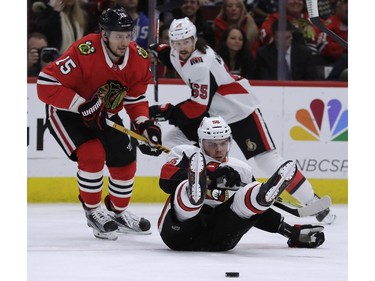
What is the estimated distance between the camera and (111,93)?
14.4 ft

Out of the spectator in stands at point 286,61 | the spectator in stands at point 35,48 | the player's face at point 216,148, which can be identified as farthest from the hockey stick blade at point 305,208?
the spectator in stands at point 35,48

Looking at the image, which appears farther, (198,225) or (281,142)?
(281,142)

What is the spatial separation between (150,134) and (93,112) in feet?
1.16

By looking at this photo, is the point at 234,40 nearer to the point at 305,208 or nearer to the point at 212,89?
the point at 212,89

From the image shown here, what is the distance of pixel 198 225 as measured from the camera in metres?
3.80

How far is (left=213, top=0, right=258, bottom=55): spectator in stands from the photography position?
20.2 ft

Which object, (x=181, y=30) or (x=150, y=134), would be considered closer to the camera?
(x=150, y=134)

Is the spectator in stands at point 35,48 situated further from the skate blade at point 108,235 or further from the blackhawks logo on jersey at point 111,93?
the skate blade at point 108,235

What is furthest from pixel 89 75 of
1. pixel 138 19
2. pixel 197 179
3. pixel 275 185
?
pixel 138 19

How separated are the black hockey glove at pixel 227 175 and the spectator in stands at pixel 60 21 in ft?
7.82
